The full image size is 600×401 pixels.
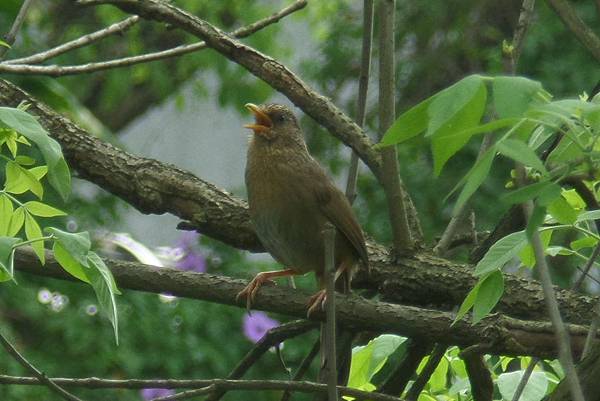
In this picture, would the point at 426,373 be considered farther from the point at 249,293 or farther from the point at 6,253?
the point at 6,253

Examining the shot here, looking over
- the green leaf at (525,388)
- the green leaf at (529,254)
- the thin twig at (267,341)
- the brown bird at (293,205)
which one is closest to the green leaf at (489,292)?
the green leaf at (529,254)

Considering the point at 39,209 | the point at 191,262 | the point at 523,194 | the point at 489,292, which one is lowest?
the point at 523,194

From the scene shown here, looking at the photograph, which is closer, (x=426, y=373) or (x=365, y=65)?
(x=426, y=373)

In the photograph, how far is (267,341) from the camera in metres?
2.92

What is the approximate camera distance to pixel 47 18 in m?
8.80

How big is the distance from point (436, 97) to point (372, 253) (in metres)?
1.82

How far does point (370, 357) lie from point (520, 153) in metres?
1.25

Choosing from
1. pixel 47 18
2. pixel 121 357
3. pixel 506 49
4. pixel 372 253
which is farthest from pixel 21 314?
pixel 506 49

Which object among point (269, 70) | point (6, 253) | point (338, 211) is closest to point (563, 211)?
point (6, 253)

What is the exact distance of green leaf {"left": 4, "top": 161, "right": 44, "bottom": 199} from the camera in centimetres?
222

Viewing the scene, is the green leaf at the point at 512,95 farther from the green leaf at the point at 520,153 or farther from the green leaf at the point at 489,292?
the green leaf at the point at 489,292

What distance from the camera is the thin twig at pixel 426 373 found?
254cm

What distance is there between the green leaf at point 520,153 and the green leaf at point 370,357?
1.14 metres

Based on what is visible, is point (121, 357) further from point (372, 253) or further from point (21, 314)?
point (372, 253)
